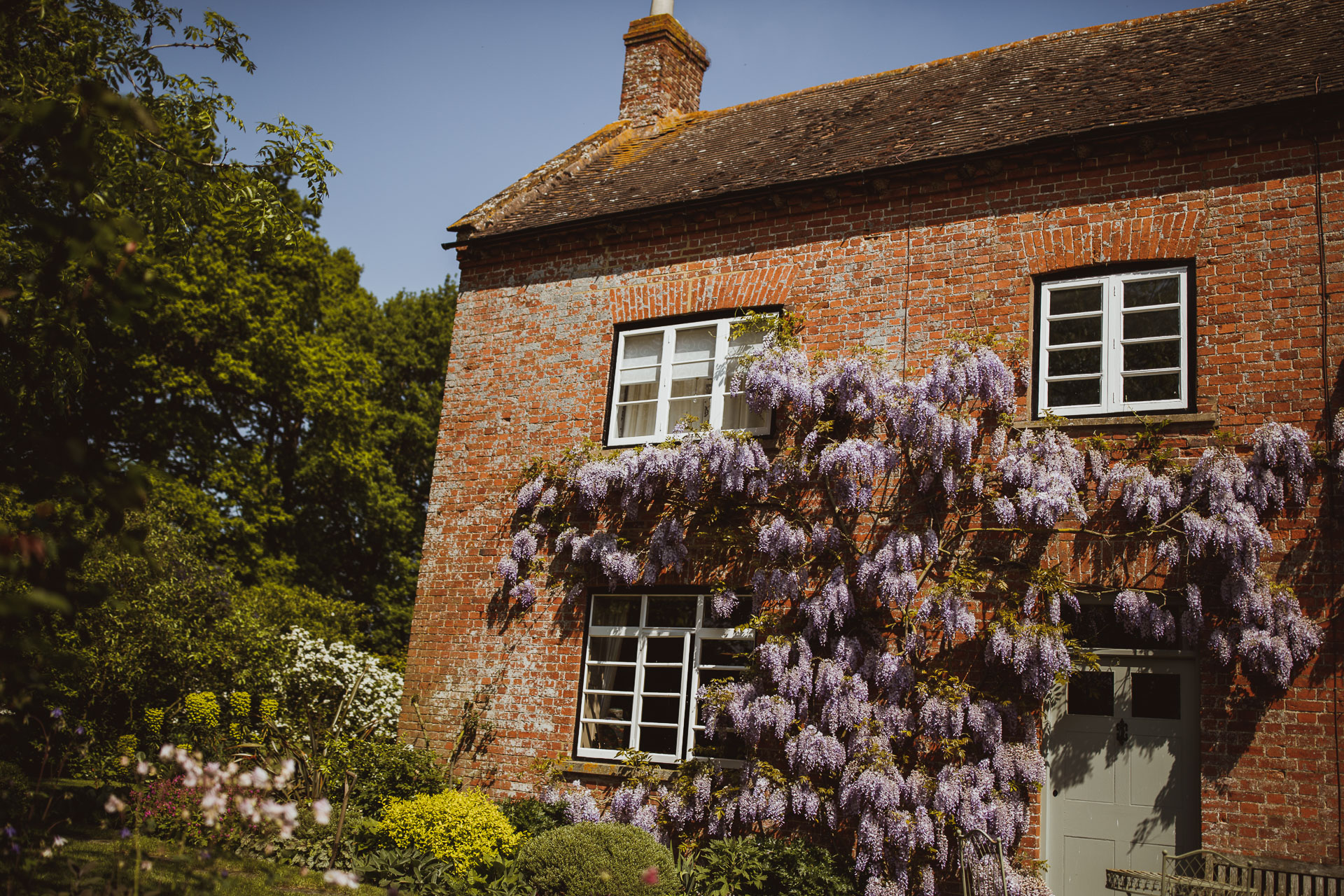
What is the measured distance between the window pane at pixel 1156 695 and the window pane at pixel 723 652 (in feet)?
10.9

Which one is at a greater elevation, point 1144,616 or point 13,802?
point 1144,616

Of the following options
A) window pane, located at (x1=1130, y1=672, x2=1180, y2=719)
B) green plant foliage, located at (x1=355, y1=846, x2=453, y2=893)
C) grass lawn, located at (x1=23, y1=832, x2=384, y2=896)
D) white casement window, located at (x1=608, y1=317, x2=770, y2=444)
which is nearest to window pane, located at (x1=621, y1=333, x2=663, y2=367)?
white casement window, located at (x1=608, y1=317, x2=770, y2=444)

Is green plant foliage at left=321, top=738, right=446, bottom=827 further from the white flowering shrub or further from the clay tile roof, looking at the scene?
the clay tile roof

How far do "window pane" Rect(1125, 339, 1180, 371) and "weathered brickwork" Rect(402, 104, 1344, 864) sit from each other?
0.27 metres

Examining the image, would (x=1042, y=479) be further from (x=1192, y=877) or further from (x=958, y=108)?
(x=958, y=108)

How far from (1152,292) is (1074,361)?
2.78 feet

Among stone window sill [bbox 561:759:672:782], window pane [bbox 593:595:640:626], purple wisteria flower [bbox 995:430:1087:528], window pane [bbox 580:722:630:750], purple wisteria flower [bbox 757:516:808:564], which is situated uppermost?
purple wisteria flower [bbox 995:430:1087:528]

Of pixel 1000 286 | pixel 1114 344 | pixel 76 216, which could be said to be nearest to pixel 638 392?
→ pixel 1000 286

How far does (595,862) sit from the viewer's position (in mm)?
7840

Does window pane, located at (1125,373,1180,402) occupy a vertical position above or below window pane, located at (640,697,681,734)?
above

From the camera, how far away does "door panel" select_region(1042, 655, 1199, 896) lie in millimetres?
7922

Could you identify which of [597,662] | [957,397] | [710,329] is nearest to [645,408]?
[710,329]

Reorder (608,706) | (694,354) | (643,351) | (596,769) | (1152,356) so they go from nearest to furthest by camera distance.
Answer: (1152,356) < (596,769) < (608,706) < (694,354) < (643,351)

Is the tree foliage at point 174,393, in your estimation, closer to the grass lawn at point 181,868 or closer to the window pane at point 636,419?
the grass lawn at point 181,868
